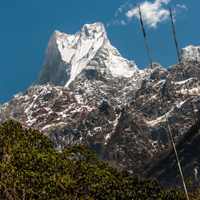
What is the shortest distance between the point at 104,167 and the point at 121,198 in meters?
8.20

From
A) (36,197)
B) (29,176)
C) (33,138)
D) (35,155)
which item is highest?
(33,138)

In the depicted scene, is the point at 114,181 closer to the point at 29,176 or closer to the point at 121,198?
the point at 121,198

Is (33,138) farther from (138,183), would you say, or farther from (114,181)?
(138,183)

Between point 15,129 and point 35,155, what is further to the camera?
point 15,129

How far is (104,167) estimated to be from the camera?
4634 cm

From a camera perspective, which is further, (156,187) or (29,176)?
(156,187)

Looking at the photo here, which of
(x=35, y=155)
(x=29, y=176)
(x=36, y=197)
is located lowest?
(x=36, y=197)

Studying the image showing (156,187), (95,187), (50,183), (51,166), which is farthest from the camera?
(156,187)

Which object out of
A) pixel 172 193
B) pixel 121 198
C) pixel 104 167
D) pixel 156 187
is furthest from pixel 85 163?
pixel 172 193

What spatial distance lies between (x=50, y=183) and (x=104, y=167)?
1523 centimetres

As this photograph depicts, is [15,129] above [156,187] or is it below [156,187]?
above

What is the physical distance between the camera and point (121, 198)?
38781mm

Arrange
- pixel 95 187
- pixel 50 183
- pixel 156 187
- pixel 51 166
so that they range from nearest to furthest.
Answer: pixel 50 183 → pixel 51 166 → pixel 95 187 → pixel 156 187

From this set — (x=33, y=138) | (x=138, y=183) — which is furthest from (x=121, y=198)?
(x=33, y=138)
